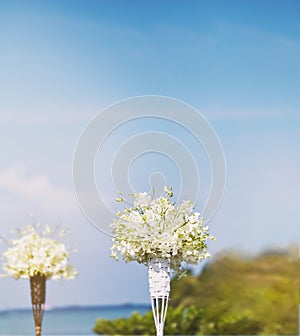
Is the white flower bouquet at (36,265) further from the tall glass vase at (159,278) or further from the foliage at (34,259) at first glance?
the tall glass vase at (159,278)

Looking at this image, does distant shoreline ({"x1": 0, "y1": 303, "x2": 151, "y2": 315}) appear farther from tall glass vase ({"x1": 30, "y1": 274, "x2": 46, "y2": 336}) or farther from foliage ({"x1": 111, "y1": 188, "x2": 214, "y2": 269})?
foliage ({"x1": 111, "y1": 188, "x2": 214, "y2": 269})

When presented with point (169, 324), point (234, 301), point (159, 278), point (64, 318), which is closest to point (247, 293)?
point (234, 301)

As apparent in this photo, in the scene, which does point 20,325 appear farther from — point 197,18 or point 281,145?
point 197,18

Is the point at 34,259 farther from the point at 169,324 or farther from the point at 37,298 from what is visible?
the point at 169,324

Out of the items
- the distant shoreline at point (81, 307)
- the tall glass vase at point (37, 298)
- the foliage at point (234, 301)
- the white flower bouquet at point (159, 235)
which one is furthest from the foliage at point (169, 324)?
the white flower bouquet at point (159, 235)

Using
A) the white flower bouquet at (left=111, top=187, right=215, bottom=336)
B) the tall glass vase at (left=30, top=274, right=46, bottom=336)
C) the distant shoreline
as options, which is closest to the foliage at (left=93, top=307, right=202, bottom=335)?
the distant shoreline

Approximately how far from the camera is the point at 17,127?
14.0 feet

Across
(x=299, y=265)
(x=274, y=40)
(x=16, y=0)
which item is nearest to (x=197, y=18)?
(x=274, y=40)

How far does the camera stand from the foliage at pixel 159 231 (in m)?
1.94

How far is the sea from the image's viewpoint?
4531 mm

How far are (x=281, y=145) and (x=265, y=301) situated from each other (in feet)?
4.12

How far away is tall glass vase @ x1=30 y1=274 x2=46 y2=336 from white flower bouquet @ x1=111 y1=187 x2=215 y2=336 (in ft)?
2.92

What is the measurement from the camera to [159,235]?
1.94 metres

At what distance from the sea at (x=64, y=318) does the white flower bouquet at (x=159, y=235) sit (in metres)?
2.71
